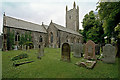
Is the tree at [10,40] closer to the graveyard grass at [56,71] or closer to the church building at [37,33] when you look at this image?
the church building at [37,33]

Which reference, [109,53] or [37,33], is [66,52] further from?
[37,33]

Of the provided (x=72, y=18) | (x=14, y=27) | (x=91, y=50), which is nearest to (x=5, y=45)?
(x=14, y=27)

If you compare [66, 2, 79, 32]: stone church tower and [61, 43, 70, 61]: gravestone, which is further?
[66, 2, 79, 32]: stone church tower

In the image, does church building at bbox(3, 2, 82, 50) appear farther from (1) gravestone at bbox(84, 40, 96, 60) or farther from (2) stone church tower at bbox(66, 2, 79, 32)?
(1) gravestone at bbox(84, 40, 96, 60)

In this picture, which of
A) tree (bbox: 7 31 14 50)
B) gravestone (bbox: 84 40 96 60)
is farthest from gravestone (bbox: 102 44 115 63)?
tree (bbox: 7 31 14 50)

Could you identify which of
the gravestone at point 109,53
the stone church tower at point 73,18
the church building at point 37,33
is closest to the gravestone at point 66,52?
the gravestone at point 109,53

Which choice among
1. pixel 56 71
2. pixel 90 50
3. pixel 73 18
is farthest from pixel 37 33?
pixel 73 18

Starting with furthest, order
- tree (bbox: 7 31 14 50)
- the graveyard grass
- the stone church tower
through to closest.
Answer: the stone church tower, tree (bbox: 7 31 14 50), the graveyard grass

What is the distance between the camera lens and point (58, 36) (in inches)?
808

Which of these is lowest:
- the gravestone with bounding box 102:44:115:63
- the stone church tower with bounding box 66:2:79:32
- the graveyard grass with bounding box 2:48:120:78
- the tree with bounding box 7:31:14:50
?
the graveyard grass with bounding box 2:48:120:78

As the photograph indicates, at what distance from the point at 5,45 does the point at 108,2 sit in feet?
64.7

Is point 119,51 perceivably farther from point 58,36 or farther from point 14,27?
point 14,27

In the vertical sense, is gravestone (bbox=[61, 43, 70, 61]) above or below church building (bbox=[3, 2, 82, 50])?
below

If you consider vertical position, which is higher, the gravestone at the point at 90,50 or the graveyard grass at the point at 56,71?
the gravestone at the point at 90,50
